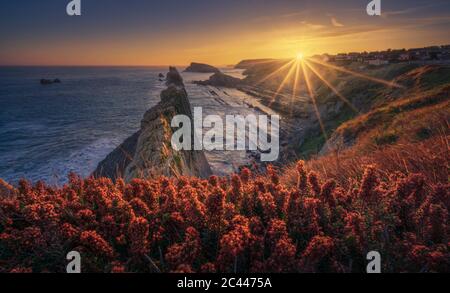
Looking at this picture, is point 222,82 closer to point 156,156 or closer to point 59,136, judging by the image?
point 59,136

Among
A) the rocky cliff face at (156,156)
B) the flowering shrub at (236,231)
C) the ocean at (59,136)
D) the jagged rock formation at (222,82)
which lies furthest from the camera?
the jagged rock formation at (222,82)

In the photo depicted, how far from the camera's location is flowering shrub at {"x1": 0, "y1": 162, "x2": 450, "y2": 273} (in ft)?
7.47

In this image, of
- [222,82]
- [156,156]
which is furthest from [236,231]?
[222,82]

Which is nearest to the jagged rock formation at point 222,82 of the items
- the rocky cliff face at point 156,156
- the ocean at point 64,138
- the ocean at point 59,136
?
the ocean at point 64,138

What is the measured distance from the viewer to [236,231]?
2.41 metres

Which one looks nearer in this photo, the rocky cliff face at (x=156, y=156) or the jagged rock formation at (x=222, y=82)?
the rocky cliff face at (x=156, y=156)

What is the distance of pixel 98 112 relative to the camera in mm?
61094

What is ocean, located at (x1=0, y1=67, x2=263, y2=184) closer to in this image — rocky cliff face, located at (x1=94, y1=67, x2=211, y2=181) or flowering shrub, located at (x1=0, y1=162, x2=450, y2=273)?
rocky cliff face, located at (x1=94, y1=67, x2=211, y2=181)

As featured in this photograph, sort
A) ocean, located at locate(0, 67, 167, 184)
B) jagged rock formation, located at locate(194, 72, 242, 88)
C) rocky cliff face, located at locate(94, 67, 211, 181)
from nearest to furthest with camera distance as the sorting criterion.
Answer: rocky cliff face, located at locate(94, 67, 211, 181) < ocean, located at locate(0, 67, 167, 184) < jagged rock formation, located at locate(194, 72, 242, 88)

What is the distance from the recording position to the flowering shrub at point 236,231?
228 cm

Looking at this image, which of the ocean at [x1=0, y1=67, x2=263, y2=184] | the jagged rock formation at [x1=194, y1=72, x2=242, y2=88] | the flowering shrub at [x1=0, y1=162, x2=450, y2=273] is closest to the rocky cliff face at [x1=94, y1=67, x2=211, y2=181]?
the flowering shrub at [x1=0, y1=162, x2=450, y2=273]

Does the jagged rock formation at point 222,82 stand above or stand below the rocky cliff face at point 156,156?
above

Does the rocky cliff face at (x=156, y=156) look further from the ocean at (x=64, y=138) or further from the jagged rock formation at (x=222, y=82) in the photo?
the jagged rock formation at (x=222, y=82)
